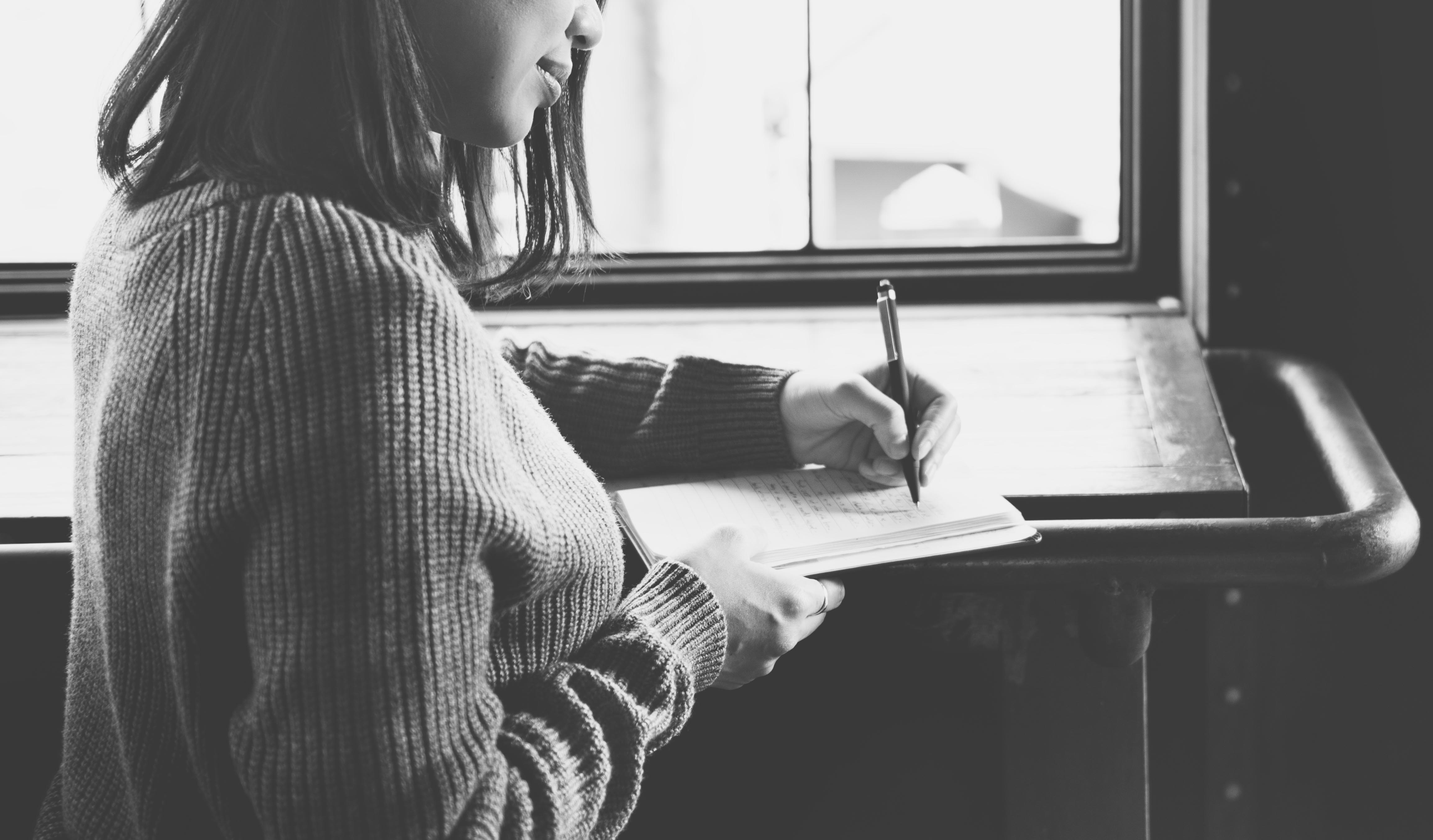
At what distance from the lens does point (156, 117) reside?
2.93ft

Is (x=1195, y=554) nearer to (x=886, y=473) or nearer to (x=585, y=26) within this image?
(x=886, y=473)

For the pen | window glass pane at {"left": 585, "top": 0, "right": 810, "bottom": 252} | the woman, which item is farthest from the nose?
window glass pane at {"left": 585, "top": 0, "right": 810, "bottom": 252}

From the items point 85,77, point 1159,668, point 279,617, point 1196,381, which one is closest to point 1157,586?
point 1196,381

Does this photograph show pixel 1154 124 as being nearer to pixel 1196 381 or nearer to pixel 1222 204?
pixel 1222 204

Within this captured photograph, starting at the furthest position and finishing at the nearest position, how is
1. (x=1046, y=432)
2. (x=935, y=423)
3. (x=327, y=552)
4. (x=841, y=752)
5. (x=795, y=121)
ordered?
(x=795, y=121) → (x=841, y=752) → (x=1046, y=432) → (x=935, y=423) → (x=327, y=552)

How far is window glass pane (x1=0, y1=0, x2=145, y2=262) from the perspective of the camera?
1658 millimetres

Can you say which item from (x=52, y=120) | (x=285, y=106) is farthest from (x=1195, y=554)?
(x=52, y=120)

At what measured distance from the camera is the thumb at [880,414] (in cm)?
101

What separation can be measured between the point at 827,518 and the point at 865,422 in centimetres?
11

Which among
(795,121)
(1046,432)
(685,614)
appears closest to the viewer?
(685,614)

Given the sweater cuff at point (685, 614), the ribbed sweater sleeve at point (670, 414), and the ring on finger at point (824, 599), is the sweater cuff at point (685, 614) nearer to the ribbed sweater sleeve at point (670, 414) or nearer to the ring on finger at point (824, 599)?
the ring on finger at point (824, 599)

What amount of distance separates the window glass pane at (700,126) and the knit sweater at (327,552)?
0.91 meters

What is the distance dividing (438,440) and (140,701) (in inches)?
10.5

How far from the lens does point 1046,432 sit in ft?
3.97
